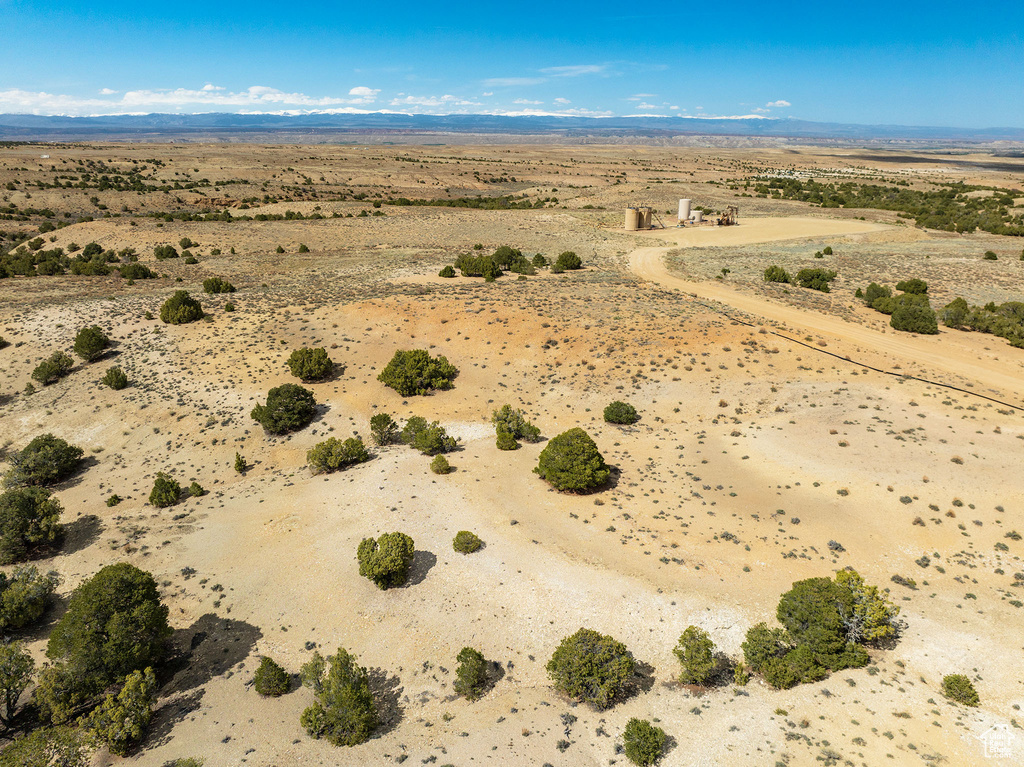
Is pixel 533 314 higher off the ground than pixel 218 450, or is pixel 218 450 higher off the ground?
pixel 533 314

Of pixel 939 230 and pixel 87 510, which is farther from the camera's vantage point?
pixel 939 230

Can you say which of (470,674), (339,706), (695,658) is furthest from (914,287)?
(339,706)

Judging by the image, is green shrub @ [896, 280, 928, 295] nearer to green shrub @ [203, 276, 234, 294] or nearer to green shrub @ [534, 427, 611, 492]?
green shrub @ [534, 427, 611, 492]

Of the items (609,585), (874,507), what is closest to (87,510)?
(609,585)

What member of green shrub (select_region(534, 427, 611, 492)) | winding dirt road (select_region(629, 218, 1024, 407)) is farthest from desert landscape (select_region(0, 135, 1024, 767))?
green shrub (select_region(534, 427, 611, 492))

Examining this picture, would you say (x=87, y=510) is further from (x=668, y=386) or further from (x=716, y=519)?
(x=668, y=386)

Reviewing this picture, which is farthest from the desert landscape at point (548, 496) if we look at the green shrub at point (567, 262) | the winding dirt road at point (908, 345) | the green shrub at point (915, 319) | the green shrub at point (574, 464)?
the green shrub at point (567, 262)

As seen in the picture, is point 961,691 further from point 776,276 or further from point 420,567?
point 776,276
